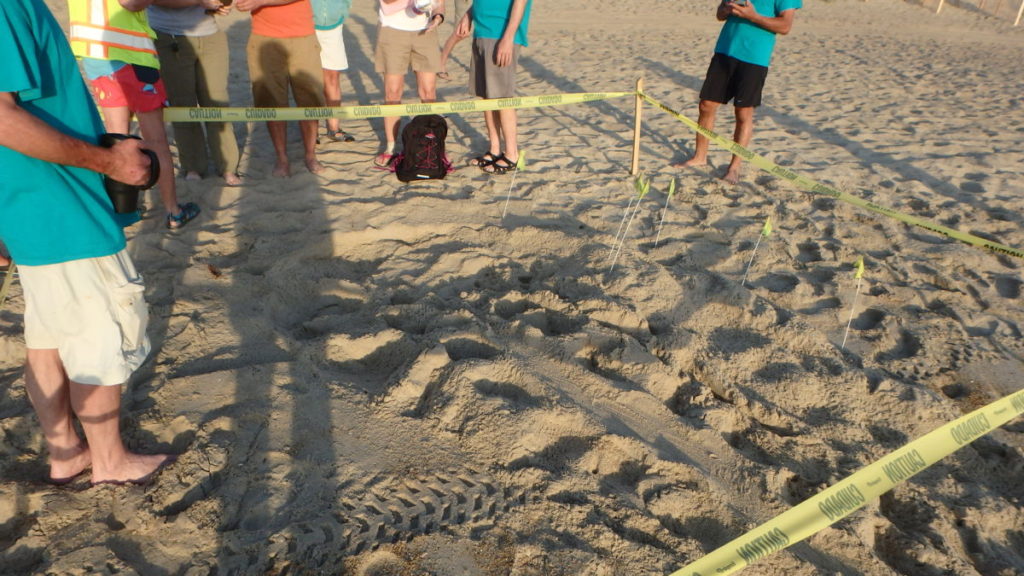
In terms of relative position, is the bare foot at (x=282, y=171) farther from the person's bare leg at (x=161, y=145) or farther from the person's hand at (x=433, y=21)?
the person's hand at (x=433, y=21)

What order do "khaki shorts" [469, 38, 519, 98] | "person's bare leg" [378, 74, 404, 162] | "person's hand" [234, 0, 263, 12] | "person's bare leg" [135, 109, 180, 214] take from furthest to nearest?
"person's bare leg" [378, 74, 404, 162] → "khaki shorts" [469, 38, 519, 98] → "person's hand" [234, 0, 263, 12] → "person's bare leg" [135, 109, 180, 214]

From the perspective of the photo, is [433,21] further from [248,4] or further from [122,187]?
[122,187]

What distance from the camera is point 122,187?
6.21ft

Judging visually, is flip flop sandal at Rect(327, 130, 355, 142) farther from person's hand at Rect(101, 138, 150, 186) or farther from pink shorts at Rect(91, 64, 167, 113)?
person's hand at Rect(101, 138, 150, 186)

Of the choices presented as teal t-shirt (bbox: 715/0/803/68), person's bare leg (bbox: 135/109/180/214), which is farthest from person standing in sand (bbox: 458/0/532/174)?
person's bare leg (bbox: 135/109/180/214)

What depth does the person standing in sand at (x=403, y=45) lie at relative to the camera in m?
4.87

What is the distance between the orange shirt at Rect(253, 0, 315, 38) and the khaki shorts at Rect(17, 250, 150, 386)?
3135mm

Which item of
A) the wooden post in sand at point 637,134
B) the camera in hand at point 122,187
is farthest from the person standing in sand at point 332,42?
the camera in hand at point 122,187

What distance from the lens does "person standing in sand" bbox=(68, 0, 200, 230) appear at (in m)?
3.27

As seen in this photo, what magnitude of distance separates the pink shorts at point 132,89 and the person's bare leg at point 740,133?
4.16 m

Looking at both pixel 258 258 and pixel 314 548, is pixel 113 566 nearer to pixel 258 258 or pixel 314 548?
pixel 314 548

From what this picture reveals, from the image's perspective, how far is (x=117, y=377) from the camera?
1.97 meters

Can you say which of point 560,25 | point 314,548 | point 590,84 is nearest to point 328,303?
point 314,548

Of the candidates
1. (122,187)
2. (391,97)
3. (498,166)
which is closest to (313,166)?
(391,97)
